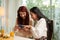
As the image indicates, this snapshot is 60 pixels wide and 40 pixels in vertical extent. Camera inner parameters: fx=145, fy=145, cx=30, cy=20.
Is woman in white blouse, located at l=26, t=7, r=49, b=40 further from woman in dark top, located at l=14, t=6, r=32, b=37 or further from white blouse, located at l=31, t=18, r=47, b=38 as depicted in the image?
woman in dark top, located at l=14, t=6, r=32, b=37

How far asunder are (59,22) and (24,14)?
0.62m

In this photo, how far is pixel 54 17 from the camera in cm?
238

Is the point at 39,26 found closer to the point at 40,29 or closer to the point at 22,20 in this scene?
the point at 40,29

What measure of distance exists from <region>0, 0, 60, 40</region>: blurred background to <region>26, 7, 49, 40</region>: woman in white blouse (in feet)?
0.24

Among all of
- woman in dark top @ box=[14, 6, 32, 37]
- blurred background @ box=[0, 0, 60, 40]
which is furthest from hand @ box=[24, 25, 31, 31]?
blurred background @ box=[0, 0, 60, 40]

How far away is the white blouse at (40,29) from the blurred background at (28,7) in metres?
0.14

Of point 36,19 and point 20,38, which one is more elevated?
point 36,19

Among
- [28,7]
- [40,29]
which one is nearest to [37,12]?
[28,7]

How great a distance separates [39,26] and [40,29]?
5 centimetres

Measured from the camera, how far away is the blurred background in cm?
238

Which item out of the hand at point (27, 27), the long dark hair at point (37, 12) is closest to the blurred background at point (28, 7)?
the long dark hair at point (37, 12)

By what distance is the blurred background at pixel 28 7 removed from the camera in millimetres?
2377

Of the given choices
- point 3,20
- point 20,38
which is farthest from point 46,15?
point 3,20

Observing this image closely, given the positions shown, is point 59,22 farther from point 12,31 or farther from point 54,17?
point 12,31
